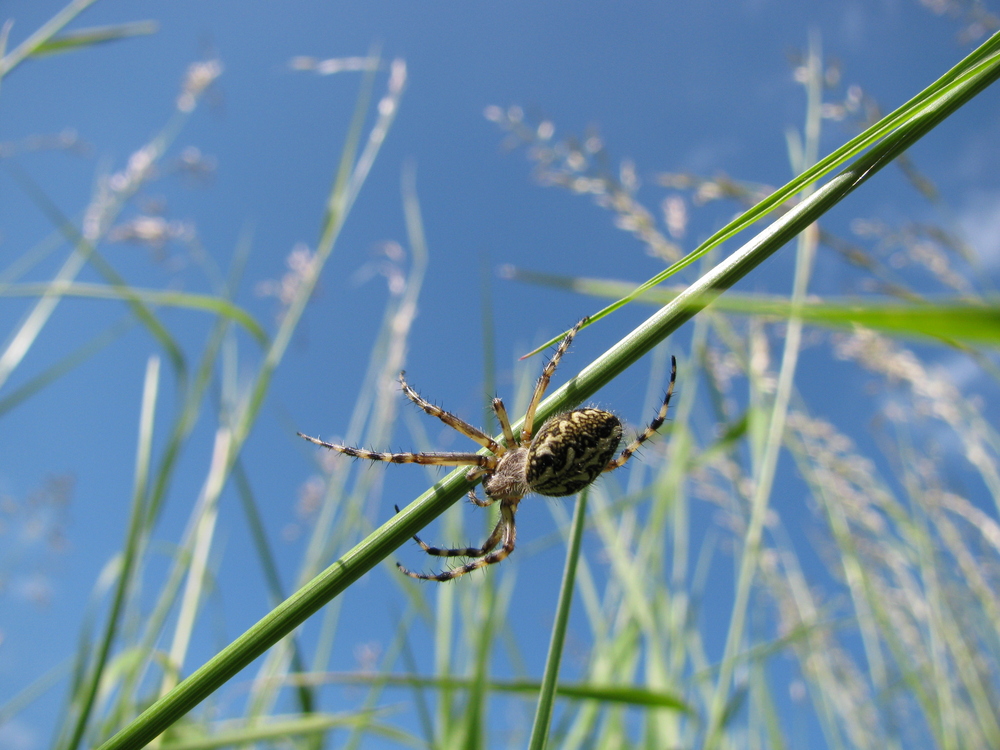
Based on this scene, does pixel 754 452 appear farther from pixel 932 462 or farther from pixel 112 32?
pixel 112 32

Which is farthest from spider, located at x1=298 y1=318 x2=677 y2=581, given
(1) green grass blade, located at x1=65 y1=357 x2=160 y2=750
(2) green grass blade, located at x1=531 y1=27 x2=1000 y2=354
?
(2) green grass blade, located at x1=531 y1=27 x2=1000 y2=354

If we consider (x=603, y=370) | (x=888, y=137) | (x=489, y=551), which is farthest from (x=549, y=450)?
(x=888, y=137)

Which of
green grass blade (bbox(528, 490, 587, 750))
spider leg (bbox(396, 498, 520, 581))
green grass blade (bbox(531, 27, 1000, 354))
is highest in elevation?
spider leg (bbox(396, 498, 520, 581))

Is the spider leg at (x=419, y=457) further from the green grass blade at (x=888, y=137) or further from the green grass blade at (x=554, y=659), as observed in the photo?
the green grass blade at (x=888, y=137)

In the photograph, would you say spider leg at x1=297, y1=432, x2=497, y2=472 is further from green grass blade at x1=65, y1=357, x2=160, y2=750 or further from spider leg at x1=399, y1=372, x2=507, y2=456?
green grass blade at x1=65, y1=357, x2=160, y2=750

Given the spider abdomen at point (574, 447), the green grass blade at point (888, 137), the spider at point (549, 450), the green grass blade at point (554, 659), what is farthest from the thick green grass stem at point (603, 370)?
the spider abdomen at point (574, 447)

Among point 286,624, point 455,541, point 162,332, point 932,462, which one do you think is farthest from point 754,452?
point 932,462
